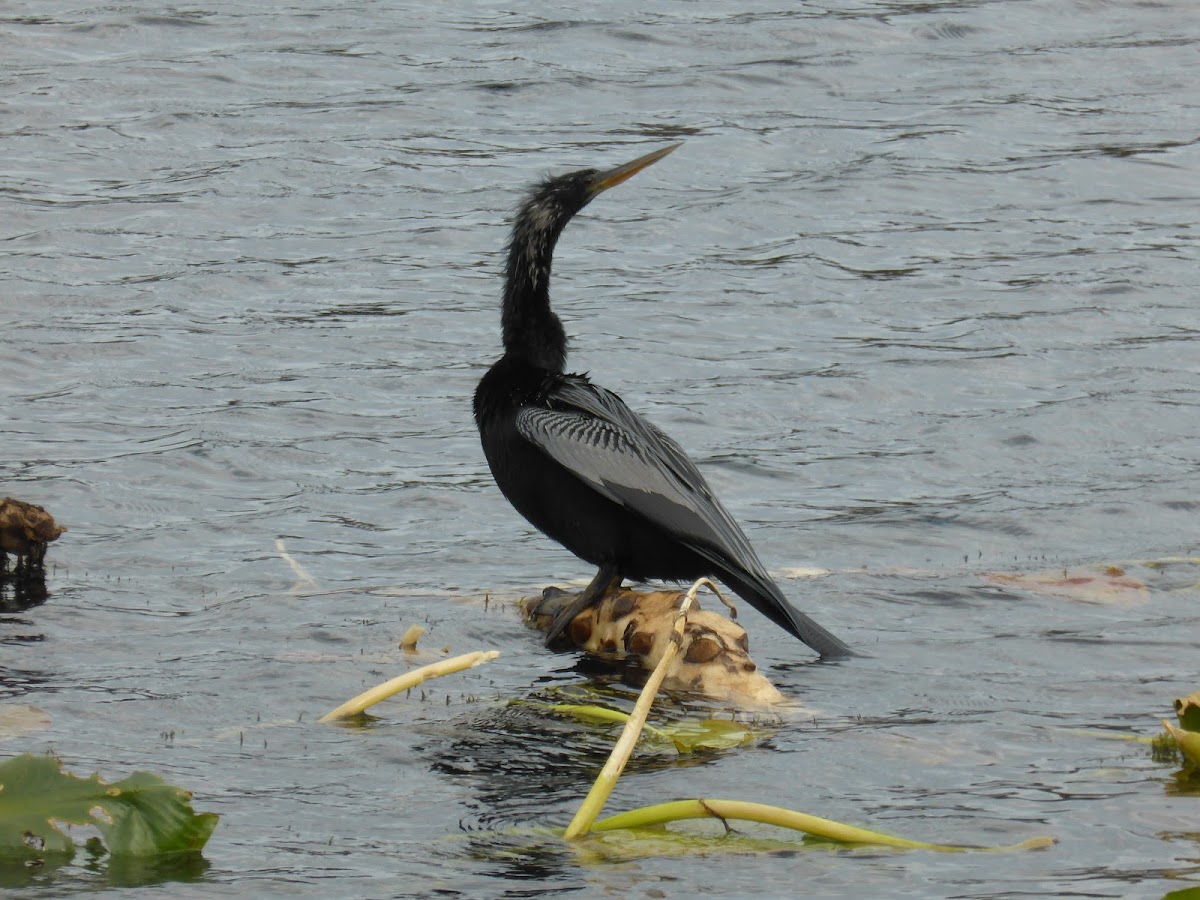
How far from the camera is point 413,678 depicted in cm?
547

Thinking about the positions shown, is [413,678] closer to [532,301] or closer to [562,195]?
[532,301]

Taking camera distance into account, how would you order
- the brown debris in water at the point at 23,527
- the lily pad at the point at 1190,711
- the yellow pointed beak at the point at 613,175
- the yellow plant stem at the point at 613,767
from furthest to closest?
the yellow pointed beak at the point at 613,175 < the brown debris in water at the point at 23,527 < the lily pad at the point at 1190,711 < the yellow plant stem at the point at 613,767

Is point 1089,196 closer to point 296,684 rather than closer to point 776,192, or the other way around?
point 776,192

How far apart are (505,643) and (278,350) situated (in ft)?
14.8

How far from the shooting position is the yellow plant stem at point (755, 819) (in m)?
4.54

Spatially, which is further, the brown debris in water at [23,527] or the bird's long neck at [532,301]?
the bird's long neck at [532,301]

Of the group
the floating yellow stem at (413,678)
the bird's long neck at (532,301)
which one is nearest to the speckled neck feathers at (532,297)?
the bird's long neck at (532,301)

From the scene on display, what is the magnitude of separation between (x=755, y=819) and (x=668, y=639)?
1.84m

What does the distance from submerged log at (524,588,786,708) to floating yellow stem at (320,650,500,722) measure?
0.75 metres

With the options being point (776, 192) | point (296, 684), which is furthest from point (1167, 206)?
point (296, 684)

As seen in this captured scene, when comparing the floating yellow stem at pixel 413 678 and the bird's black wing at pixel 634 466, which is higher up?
the bird's black wing at pixel 634 466

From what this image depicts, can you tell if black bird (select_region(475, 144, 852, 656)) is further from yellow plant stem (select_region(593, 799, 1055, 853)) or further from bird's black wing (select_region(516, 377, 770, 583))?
yellow plant stem (select_region(593, 799, 1055, 853))

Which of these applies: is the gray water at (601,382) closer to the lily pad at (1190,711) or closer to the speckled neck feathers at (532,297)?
the lily pad at (1190,711)

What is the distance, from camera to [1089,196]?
1386 centimetres
